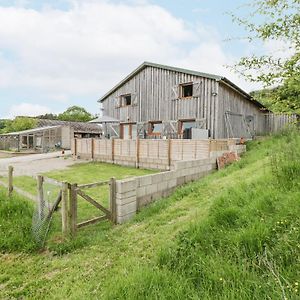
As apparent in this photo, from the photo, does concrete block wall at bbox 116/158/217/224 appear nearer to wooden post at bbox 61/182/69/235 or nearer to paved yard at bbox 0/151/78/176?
wooden post at bbox 61/182/69/235

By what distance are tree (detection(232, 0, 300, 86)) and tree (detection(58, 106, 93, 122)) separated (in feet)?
173

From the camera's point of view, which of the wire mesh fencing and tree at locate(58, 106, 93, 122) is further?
tree at locate(58, 106, 93, 122)

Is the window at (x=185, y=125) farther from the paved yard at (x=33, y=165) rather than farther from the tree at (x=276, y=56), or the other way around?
the tree at (x=276, y=56)

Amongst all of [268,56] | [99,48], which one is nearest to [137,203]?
[268,56]

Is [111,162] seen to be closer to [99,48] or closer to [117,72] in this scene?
[99,48]

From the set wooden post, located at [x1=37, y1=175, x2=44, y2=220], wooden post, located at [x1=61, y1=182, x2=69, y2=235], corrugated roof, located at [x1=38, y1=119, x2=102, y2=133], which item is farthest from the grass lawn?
corrugated roof, located at [x1=38, y1=119, x2=102, y2=133]

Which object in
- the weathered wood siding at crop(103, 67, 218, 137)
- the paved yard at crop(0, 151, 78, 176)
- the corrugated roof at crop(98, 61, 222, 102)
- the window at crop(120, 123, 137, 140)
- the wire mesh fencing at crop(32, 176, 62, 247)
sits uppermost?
the corrugated roof at crop(98, 61, 222, 102)

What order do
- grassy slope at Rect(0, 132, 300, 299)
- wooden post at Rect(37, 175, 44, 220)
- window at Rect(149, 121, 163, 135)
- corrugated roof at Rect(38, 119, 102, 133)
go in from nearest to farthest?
grassy slope at Rect(0, 132, 300, 299)
wooden post at Rect(37, 175, 44, 220)
window at Rect(149, 121, 163, 135)
corrugated roof at Rect(38, 119, 102, 133)

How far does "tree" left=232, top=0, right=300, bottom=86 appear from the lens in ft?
9.46

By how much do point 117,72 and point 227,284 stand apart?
90.0 feet

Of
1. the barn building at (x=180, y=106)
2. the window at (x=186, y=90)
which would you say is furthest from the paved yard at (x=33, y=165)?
the window at (x=186, y=90)

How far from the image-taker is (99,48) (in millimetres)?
16188

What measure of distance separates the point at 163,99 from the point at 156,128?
2213mm

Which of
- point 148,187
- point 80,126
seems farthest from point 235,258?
point 80,126
